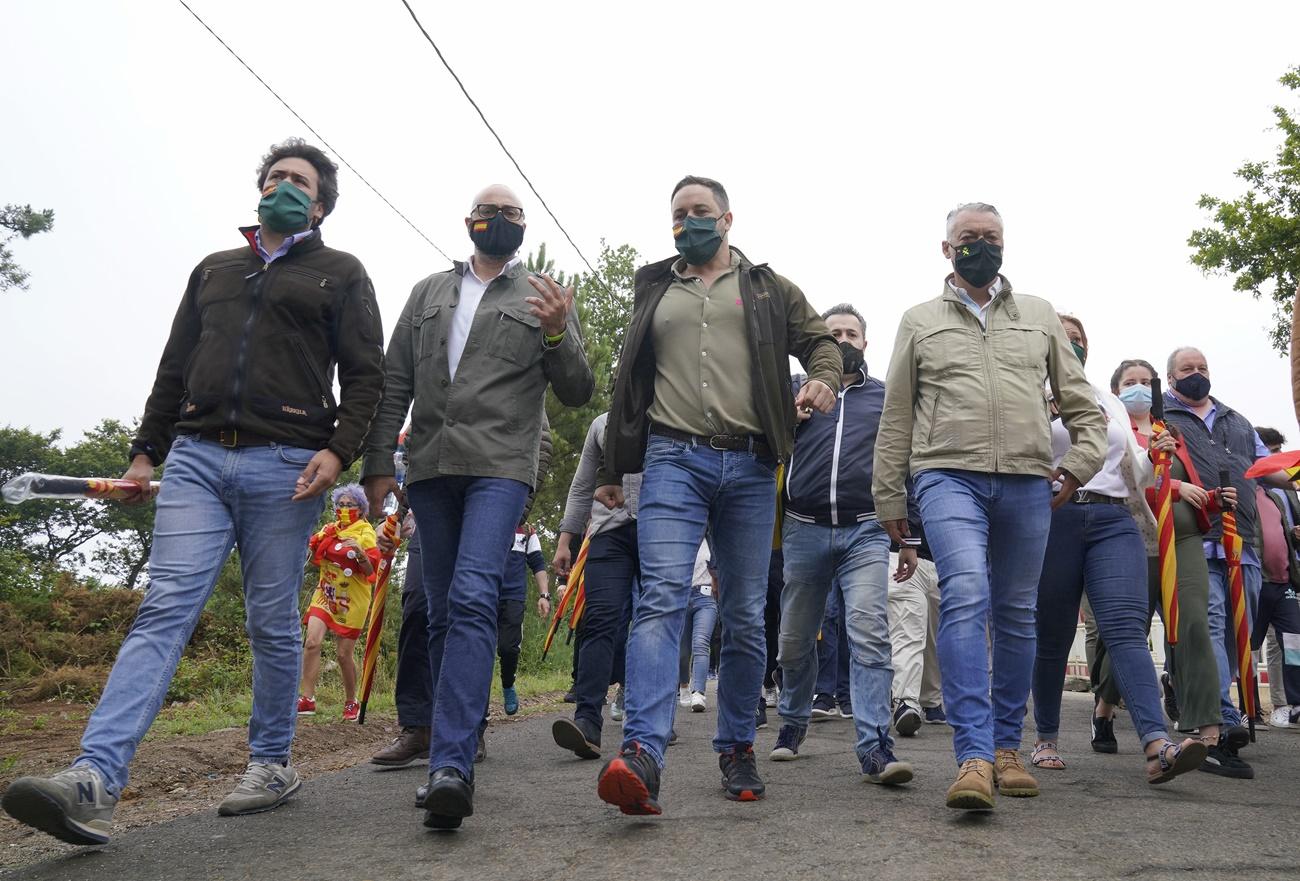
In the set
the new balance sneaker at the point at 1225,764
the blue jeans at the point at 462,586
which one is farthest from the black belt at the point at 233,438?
the new balance sneaker at the point at 1225,764

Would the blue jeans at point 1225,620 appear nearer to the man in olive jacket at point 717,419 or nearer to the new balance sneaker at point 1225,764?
the new balance sneaker at point 1225,764

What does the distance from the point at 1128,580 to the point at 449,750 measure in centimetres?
303

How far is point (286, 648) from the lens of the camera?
4293 millimetres

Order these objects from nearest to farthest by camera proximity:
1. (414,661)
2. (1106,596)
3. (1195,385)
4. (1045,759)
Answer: (1106,596) < (1045,759) < (414,661) < (1195,385)

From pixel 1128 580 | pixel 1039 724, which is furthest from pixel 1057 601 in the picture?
pixel 1039 724

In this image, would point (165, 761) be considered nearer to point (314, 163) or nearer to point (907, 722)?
point (314, 163)

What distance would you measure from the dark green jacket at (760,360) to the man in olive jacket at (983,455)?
428 mm

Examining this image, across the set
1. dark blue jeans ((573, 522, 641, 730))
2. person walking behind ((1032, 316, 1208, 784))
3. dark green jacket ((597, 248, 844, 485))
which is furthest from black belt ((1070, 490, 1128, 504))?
dark blue jeans ((573, 522, 641, 730))

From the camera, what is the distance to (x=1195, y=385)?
21.4 ft

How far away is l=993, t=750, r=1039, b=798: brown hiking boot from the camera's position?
14.2ft

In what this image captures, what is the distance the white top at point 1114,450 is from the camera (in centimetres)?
504

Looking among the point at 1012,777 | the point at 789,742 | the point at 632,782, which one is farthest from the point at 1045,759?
the point at 632,782

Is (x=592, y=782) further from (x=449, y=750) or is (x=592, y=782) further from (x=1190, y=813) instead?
(x=1190, y=813)

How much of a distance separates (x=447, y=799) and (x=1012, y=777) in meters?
2.17
